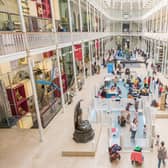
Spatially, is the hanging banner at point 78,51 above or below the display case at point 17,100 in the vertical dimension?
above

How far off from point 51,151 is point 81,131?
162cm

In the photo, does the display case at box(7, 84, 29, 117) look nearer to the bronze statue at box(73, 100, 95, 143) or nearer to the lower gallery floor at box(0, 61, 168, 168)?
the lower gallery floor at box(0, 61, 168, 168)

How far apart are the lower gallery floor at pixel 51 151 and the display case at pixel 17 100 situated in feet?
4.71

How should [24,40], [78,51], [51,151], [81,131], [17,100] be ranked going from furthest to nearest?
[78,51] → [17,100] → [81,131] → [51,151] → [24,40]

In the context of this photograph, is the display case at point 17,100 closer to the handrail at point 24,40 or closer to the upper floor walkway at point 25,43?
the upper floor walkway at point 25,43

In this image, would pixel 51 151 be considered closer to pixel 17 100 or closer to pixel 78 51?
pixel 17 100

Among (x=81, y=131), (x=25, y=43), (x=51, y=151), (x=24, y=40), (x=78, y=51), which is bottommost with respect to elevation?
(x=51, y=151)

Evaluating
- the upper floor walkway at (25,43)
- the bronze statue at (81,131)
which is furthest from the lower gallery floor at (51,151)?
the upper floor walkway at (25,43)

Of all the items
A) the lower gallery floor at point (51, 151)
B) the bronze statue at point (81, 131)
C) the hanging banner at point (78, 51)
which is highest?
the hanging banner at point (78, 51)

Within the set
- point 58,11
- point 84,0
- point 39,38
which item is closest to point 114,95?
point 39,38

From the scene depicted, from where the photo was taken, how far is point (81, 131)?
963 centimetres

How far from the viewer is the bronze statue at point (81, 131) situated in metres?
9.65

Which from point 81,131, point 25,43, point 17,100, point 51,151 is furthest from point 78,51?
point 51,151

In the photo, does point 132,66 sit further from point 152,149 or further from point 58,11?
point 152,149
